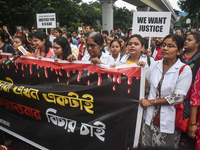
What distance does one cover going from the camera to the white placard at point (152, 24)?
3.36 m

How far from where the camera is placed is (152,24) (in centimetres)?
348

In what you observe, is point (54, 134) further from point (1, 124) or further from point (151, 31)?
point (151, 31)

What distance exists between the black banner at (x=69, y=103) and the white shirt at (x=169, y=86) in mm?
177

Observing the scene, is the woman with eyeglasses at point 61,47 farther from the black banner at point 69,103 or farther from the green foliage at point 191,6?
the green foliage at point 191,6

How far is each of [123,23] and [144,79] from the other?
38.3 meters

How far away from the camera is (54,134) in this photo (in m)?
2.51

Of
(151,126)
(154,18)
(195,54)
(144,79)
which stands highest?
(154,18)

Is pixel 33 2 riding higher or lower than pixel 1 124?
higher

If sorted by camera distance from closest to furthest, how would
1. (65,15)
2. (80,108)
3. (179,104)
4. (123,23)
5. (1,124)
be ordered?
(179,104)
(80,108)
(1,124)
(65,15)
(123,23)

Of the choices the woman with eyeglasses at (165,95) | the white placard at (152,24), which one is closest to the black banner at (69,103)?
the woman with eyeglasses at (165,95)

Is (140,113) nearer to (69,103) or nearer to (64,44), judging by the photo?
(69,103)

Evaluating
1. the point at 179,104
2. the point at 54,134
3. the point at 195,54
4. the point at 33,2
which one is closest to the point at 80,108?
the point at 54,134

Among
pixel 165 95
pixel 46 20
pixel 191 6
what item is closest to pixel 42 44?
pixel 165 95

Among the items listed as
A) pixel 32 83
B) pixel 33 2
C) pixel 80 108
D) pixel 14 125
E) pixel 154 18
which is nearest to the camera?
pixel 80 108
